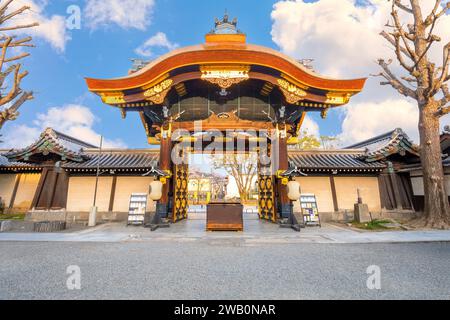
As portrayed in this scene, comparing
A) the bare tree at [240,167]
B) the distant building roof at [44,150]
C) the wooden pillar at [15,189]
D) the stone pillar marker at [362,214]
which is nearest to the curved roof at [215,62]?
the distant building roof at [44,150]

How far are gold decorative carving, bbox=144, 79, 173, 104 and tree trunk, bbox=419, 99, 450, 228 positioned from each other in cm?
1202

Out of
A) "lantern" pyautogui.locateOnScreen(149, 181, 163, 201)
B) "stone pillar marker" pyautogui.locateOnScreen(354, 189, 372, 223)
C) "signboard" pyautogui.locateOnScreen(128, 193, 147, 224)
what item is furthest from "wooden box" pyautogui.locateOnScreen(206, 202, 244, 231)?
"stone pillar marker" pyautogui.locateOnScreen(354, 189, 372, 223)

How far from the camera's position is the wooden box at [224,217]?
324 inches

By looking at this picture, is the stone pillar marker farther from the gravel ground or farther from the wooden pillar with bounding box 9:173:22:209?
the wooden pillar with bounding box 9:173:22:209

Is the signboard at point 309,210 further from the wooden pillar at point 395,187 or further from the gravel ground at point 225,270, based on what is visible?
the wooden pillar at point 395,187

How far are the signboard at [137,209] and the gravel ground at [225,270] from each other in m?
3.89

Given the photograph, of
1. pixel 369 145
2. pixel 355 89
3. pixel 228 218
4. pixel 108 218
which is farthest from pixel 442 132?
pixel 108 218

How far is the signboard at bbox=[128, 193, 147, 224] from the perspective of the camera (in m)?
9.84

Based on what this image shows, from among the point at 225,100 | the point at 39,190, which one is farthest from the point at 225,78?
the point at 39,190

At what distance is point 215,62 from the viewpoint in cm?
893

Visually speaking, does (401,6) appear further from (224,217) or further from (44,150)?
(44,150)

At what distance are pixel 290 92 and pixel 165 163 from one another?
683 centimetres

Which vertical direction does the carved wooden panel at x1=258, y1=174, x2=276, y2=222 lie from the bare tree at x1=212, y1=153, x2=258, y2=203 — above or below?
below

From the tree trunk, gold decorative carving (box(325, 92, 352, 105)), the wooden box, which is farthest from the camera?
gold decorative carving (box(325, 92, 352, 105))
